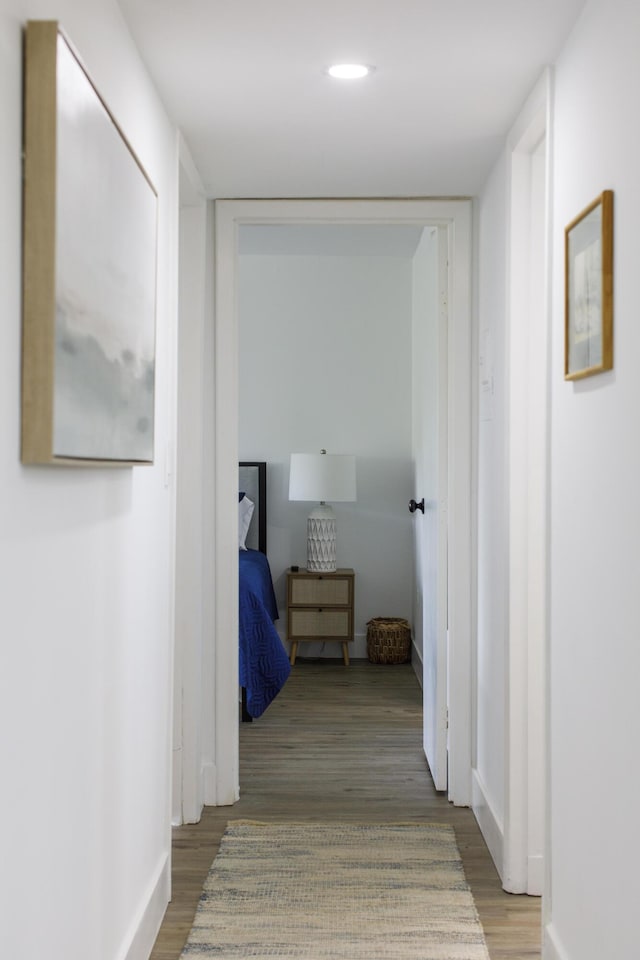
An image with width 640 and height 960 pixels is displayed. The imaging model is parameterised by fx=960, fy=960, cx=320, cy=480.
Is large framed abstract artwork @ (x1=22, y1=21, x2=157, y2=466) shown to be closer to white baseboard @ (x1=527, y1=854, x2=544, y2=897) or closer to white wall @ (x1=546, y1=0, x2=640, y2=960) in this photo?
white wall @ (x1=546, y1=0, x2=640, y2=960)

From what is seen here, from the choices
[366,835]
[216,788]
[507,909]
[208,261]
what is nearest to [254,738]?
[216,788]

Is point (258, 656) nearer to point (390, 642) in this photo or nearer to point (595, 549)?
point (390, 642)

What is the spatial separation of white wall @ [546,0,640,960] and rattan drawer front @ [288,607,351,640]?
12.0 feet

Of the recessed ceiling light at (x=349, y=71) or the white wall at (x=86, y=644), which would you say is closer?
the white wall at (x=86, y=644)

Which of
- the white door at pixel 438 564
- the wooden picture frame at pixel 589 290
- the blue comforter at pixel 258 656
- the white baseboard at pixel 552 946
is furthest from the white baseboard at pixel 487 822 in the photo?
the wooden picture frame at pixel 589 290

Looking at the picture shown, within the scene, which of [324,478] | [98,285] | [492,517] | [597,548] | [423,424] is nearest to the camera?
[98,285]

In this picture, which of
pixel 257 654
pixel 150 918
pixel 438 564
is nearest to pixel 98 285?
pixel 150 918

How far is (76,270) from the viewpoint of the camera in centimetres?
162

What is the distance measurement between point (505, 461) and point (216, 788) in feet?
5.62

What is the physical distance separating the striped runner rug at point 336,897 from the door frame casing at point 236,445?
36 centimetres

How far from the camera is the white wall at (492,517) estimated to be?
10.1 feet

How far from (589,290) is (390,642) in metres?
4.30

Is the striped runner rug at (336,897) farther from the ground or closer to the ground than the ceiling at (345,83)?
closer to the ground

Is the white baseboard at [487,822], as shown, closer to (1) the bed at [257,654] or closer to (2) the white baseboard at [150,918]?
(2) the white baseboard at [150,918]
